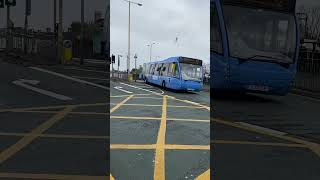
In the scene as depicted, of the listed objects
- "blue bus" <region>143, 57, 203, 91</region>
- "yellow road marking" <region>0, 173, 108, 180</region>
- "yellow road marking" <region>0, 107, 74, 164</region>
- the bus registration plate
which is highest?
"blue bus" <region>143, 57, 203, 91</region>

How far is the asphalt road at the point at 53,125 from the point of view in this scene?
339 cm

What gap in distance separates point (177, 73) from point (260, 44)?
91 cm

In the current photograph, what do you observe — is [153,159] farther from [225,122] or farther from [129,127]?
[225,122]

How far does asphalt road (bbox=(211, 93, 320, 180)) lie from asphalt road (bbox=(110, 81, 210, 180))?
237mm

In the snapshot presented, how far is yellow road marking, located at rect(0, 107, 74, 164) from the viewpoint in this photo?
17.4ft

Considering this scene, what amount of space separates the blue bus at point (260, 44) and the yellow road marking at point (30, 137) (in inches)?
101

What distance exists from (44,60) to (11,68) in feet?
2.51

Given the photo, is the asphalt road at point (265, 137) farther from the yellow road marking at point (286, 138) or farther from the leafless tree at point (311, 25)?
the leafless tree at point (311, 25)

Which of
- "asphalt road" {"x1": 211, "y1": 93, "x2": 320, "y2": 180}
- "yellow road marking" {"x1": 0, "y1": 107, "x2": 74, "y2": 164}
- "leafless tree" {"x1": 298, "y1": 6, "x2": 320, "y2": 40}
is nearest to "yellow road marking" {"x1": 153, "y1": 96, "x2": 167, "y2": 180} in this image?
"asphalt road" {"x1": 211, "y1": 93, "x2": 320, "y2": 180}

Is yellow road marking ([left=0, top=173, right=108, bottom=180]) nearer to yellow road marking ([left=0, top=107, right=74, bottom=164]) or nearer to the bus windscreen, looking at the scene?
yellow road marking ([left=0, top=107, right=74, bottom=164])

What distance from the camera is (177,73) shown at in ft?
12.8

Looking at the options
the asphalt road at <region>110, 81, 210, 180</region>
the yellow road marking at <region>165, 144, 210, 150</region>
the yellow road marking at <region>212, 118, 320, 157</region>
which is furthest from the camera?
the yellow road marking at <region>212, 118, 320, 157</region>

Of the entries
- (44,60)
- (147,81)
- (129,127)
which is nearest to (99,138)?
(129,127)

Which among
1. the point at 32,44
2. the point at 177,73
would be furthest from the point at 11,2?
the point at 177,73
